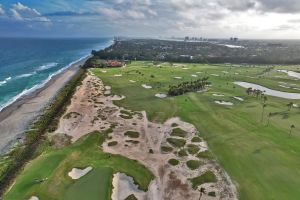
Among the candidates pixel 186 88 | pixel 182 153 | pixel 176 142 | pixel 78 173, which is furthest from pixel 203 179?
pixel 186 88

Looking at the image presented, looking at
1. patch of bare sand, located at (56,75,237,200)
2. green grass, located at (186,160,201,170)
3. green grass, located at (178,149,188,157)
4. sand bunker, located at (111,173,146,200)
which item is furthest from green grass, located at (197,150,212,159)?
sand bunker, located at (111,173,146,200)

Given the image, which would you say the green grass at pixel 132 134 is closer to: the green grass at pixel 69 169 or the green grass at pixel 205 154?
the green grass at pixel 69 169

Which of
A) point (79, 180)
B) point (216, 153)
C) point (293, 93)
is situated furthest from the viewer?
point (293, 93)

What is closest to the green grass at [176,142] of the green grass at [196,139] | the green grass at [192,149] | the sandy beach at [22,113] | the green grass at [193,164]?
the green grass at [192,149]

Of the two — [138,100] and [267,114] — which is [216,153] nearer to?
[267,114]

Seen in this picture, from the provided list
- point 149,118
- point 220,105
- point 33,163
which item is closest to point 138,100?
point 149,118

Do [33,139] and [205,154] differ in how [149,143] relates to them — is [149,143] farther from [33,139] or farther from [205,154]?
[33,139]
